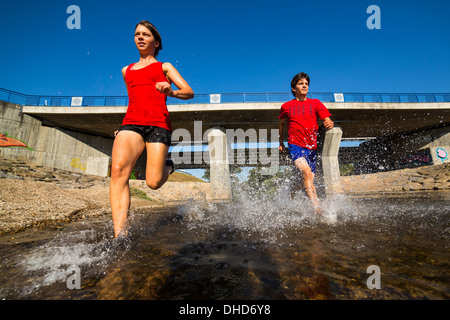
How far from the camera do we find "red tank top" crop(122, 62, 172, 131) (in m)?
2.31

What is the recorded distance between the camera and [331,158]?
19.1 metres

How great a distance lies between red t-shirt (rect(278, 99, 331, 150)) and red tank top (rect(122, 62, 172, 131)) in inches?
84.9

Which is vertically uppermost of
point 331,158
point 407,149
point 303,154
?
point 407,149

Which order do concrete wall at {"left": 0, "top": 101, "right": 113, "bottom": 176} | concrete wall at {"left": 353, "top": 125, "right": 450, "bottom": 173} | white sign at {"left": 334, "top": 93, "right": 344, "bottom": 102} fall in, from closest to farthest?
concrete wall at {"left": 0, "top": 101, "right": 113, "bottom": 176} → white sign at {"left": 334, "top": 93, "right": 344, "bottom": 102} → concrete wall at {"left": 353, "top": 125, "right": 450, "bottom": 173}

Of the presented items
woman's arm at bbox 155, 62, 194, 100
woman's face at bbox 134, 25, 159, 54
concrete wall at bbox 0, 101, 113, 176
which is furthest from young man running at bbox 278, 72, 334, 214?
concrete wall at bbox 0, 101, 113, 176

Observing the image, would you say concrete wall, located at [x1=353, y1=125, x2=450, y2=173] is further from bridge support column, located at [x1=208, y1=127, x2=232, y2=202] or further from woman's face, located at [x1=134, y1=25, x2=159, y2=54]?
woman's face, located at [x1=134, y1=25, x2=159, y2=54]

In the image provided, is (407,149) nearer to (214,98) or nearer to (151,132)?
(214,98)

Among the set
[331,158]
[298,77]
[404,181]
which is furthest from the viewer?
[331,158]

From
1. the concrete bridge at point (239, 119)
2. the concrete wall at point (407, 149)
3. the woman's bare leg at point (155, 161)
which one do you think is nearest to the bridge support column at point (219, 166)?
the concrete bridge at point (239, 119)

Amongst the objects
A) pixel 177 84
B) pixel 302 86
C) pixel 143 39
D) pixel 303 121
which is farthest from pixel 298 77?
pixel 143 39

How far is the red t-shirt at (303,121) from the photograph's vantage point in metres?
3.47

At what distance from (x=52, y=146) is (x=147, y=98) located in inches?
880

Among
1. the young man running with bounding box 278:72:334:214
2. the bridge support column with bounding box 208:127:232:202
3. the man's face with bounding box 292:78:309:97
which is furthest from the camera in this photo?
the bridge support column with bounding box 208:127:232:202

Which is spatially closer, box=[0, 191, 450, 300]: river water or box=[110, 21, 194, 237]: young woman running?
box=[0, 191, 450, 300]: river water
